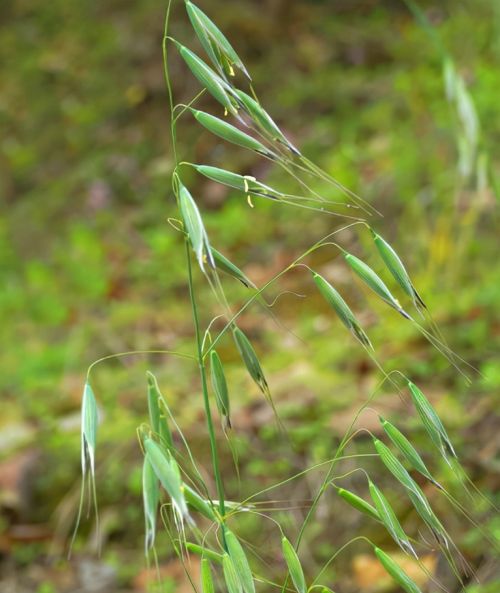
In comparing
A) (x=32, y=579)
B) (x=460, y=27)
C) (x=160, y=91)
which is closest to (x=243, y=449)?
(x=32, y=579)

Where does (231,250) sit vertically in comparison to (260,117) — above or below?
below

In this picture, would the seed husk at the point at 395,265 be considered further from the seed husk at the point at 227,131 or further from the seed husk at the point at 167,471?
the seed husk at the point at 167,471

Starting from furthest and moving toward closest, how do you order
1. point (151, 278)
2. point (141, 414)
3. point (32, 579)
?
point (151, 278) → point (141, 414) → point (32, 579)

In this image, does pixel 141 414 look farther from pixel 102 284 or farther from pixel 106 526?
pixel 102 284

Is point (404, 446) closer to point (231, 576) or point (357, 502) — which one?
point (357, 502)

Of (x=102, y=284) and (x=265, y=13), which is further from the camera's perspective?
(x=265, y=13)

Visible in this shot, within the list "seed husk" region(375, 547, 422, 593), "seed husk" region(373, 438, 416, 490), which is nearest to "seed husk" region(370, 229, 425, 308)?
"seed husk" region(373, 438, 416, 490)

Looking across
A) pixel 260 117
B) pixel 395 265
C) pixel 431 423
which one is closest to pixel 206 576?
pixel 431 423
